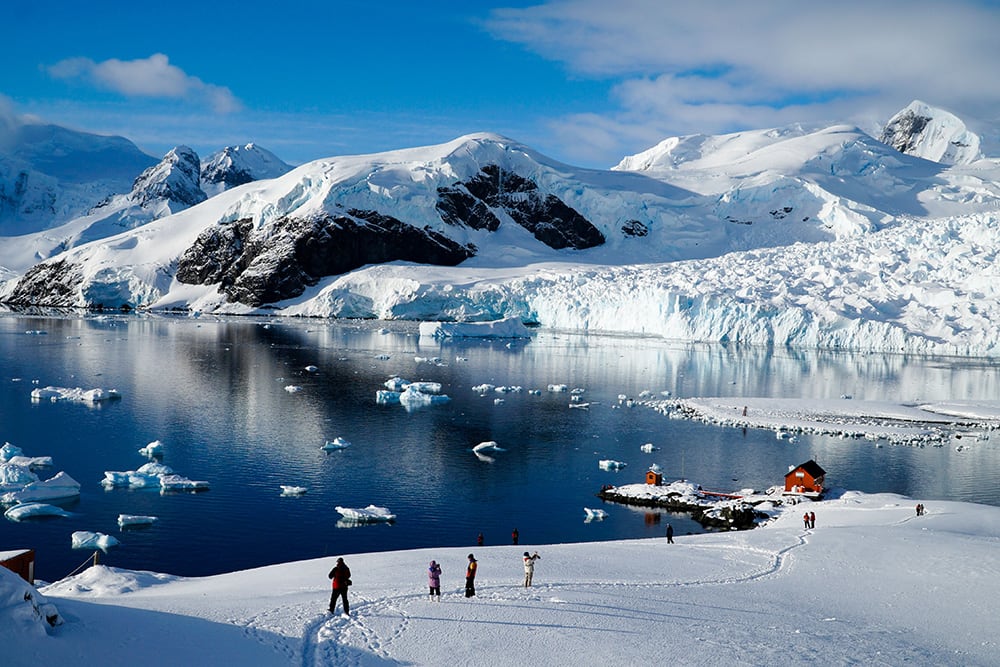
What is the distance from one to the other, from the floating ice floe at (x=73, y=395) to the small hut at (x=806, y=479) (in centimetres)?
3733

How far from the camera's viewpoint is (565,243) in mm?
150500

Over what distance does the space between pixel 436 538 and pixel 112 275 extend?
127256mm

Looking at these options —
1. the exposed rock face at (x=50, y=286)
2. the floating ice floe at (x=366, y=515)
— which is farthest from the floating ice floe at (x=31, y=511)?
the exposed rock face at (x=50, y=286)

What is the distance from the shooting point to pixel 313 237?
135 m

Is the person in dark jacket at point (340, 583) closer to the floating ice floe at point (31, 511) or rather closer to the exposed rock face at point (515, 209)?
the floating ice floe at point (31, 511)

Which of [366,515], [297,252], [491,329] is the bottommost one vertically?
[366,515]

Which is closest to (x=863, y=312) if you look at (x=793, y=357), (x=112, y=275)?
(x=793, y=357)

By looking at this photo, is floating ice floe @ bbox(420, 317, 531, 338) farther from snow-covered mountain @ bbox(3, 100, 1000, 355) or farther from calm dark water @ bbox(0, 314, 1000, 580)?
calm dark water @ bbox(0, 314, 1000, 580)

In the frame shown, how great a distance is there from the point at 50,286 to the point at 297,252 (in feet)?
147

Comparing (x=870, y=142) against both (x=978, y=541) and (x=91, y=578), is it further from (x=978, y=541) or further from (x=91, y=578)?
(x=91, y=578)

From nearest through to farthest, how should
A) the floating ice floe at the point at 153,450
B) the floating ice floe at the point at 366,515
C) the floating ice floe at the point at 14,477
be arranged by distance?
the floating ice floe at the point at 366,515
the floating ice floe at the point at 14,477
the floating ice floe at the point at 153,450

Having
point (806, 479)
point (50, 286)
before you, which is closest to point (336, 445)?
point (806, 479)

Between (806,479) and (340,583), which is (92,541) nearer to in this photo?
(340,583)

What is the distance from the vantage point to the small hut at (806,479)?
111 ft
